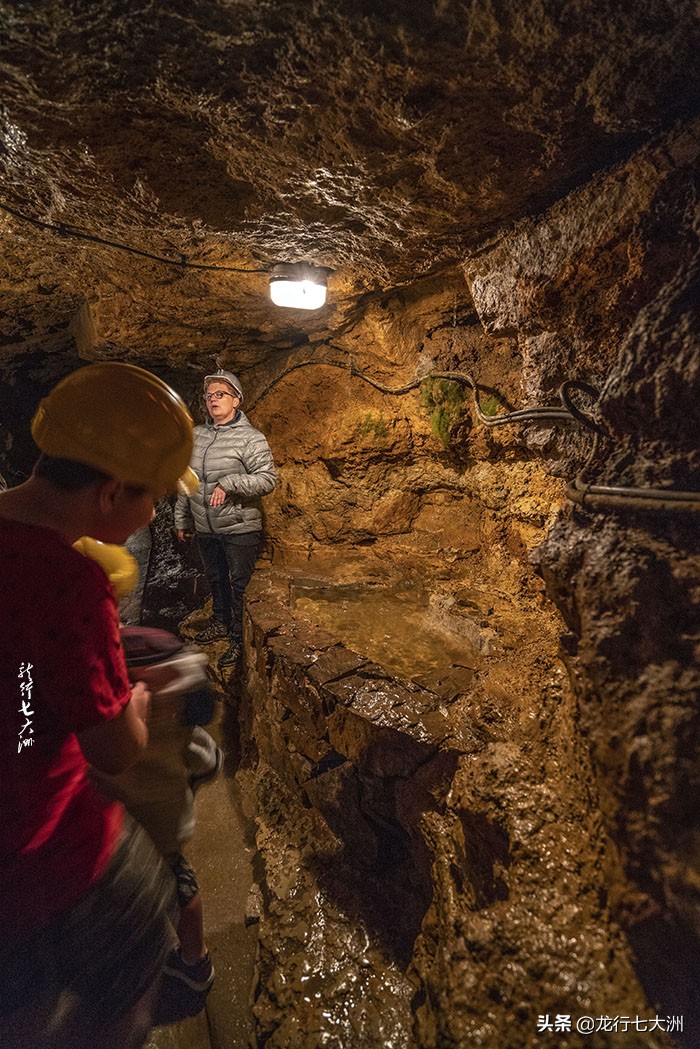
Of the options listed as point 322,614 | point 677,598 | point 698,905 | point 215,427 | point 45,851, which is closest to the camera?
point 45,851

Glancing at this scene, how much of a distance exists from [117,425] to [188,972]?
8.74 feet

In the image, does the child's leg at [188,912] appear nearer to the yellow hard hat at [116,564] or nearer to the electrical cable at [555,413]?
the yellow hard hat at [116,564]

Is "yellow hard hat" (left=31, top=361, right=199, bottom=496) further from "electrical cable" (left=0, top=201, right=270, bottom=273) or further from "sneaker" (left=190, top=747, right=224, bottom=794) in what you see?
"electrical cable" (left=0, top=201, right=270, bottom=273)

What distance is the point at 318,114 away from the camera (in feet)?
5.46

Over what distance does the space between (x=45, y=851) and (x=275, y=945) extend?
75.4 inches

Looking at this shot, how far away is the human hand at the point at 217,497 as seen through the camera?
4105 millimetres

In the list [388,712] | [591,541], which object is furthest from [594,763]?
[388,712]

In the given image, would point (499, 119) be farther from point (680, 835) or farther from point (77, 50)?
point (680, 835)

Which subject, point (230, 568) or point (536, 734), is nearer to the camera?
point (536, 734)

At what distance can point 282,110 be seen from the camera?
5.41ft

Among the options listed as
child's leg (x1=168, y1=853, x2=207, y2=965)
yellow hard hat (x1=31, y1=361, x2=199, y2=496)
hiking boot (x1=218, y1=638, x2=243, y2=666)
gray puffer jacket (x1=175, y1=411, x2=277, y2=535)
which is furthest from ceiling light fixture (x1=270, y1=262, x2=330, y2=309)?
child's leg (x1=168, y1=853, x2=207, y2=965)

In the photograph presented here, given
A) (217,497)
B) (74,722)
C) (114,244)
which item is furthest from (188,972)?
(114,244)

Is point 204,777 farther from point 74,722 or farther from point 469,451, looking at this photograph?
point 469,451

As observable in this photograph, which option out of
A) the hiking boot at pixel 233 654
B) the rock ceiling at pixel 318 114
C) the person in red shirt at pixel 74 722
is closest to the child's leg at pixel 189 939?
the person in red shirt at pixel 74 722
